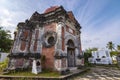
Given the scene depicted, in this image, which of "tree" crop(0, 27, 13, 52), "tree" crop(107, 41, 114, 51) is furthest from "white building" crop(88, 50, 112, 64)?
"tree" crop(107, 41, 114, 51)

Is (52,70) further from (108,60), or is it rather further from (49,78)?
(108,60)

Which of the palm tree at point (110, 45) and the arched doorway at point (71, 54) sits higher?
the palm tree at point (110, 45)

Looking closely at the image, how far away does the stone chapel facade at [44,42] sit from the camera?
9000 mm

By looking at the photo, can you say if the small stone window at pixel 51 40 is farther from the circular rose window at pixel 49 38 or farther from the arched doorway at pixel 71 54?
the arched doorway at pixel 71 54

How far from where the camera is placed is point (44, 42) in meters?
10.4

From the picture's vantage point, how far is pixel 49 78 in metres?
6.94

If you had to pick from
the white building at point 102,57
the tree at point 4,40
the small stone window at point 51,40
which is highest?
the tree at point 4,40

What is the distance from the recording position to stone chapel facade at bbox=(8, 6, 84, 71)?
9000 millimetres

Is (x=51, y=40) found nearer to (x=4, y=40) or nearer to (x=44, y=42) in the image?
(x=44, y=42)

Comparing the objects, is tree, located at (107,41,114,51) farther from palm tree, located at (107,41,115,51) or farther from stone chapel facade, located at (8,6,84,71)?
stone chapel facade, located at (8,6,84,71)

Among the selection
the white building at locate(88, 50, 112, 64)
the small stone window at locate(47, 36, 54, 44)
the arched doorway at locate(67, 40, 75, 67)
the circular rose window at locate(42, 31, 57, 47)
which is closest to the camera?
the circular rose window at locate(42, 31, 57, 47)

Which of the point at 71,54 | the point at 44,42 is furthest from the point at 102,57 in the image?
the point at 44,42

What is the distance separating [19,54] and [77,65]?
726 centimetres

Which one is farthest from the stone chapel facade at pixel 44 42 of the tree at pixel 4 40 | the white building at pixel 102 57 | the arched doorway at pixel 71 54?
the tree at pixel 4 40
